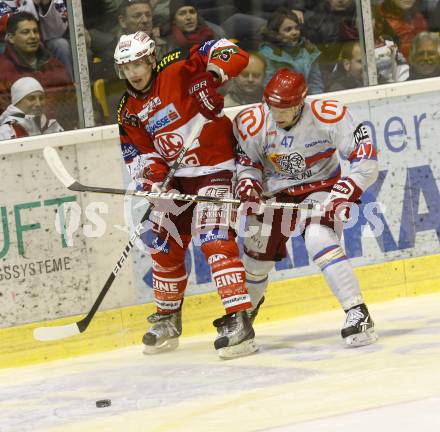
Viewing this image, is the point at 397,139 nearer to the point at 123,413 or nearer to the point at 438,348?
the point at 438,348

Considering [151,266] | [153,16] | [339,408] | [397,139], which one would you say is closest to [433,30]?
[397,139]

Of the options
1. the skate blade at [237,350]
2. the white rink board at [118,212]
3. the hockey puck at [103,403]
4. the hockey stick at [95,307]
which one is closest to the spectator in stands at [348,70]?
the white rink board at [118,212]

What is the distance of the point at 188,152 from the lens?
14.9 ft

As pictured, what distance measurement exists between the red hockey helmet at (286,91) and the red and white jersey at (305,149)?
5.4 inches

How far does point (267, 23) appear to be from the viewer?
5234mm

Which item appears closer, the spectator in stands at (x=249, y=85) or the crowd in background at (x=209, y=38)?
the crowd in background at (x=209, y=38)

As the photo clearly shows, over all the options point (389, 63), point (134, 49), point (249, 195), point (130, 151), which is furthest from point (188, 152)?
point (389, 63)

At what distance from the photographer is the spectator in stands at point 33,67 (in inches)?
191

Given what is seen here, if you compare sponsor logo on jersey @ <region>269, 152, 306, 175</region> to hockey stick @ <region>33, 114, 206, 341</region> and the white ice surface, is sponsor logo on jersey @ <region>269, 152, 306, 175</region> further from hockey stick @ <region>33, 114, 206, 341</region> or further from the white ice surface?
the white ice surface

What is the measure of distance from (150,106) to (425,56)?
164cm

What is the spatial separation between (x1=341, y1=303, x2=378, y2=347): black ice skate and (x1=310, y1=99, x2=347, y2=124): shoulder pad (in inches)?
29.4

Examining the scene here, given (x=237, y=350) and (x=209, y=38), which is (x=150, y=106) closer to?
(x=209, y=38)

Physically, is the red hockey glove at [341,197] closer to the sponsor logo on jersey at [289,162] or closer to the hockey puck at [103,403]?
the sponsor logo on jersey at [289,162]

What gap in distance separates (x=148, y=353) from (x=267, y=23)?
1689 millimetres
